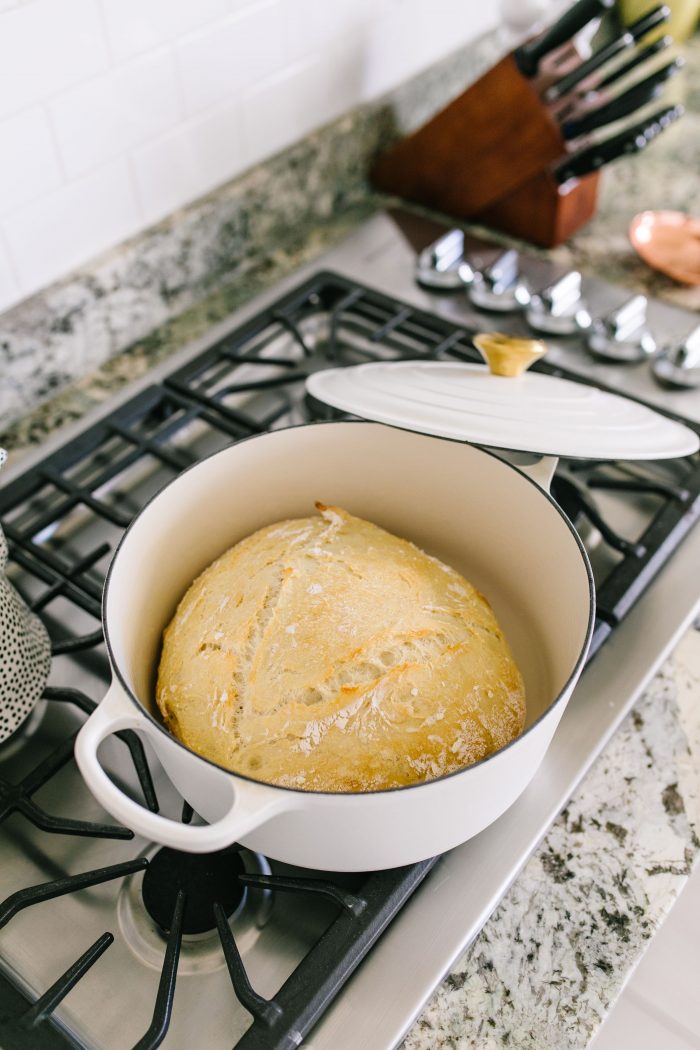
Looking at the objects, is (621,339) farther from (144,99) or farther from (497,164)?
(144,99)

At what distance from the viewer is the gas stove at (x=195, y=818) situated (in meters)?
0.54

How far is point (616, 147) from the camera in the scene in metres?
1.05

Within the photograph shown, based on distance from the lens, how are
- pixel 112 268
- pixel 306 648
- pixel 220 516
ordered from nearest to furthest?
pixel 306 648, pixel 220 516, pixel 112 268

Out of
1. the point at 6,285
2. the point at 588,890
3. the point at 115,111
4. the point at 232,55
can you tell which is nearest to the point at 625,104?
the point at 232,55

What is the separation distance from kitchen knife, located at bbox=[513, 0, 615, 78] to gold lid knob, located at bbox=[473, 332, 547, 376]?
0.52 meters

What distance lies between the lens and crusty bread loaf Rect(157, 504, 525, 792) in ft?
1.85

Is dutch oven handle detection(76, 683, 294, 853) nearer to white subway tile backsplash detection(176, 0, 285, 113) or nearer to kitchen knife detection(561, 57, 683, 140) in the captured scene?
white subway tile backsplash detection(176, 0, 285, 113)

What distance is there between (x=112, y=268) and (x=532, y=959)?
0.79 metres

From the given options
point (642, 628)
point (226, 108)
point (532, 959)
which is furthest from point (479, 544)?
point (226, 108)

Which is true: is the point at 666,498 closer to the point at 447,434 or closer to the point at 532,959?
the point at 447,434

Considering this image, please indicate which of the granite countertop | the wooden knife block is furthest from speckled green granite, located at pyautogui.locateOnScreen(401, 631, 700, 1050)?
the wooden knife block

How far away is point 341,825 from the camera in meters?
0.49

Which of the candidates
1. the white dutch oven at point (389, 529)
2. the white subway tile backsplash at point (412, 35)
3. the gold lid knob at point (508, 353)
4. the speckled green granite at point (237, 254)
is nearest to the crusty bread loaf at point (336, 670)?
the white dutch oven at point (389, 529)

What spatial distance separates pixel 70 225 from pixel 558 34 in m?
0.58
